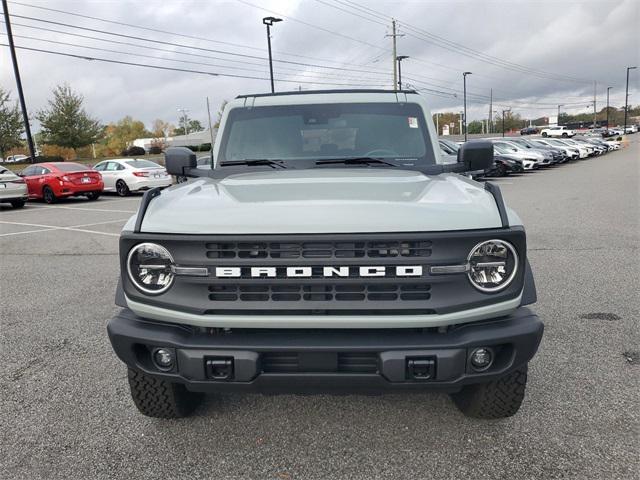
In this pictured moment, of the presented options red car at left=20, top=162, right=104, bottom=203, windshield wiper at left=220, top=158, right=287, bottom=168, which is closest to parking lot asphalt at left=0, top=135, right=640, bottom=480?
windshield wiper at left=220, top=158, right=287, bottom=168

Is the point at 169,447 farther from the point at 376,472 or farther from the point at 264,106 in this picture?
the point at 264,106

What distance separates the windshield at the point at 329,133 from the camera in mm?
3828

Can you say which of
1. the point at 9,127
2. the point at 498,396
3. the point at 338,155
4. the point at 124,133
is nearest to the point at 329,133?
the point at 338,155

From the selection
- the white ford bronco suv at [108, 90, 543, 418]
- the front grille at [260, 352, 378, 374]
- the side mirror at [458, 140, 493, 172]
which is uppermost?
the side mirror at [458, 140, 493, 172]

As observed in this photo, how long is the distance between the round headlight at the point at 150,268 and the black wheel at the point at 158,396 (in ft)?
1.89

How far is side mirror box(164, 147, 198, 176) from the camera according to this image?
3.83 metres

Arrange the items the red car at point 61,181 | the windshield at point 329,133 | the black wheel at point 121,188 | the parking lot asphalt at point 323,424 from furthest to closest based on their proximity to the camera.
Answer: the black wheel at point 121,188
the red car at point 61,181
the windshield at point 329,133
the parking lot asphalt at point 323,424

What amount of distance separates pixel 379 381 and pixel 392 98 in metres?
2.51

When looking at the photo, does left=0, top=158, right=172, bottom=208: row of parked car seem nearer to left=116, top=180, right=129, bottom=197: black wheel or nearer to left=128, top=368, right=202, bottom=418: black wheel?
left=116, top=180, right=129, bottom=197: black wheel

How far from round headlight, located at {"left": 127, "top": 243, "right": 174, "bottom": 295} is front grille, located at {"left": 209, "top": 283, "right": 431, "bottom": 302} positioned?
1.15 ft

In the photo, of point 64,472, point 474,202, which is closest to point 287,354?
point 474,202

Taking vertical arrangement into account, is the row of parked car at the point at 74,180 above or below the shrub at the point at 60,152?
below

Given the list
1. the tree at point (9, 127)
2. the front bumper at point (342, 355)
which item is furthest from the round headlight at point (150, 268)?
the tree at point (9, 127)

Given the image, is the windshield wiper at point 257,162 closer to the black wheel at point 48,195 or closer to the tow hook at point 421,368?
the tow hook at point 421,368
